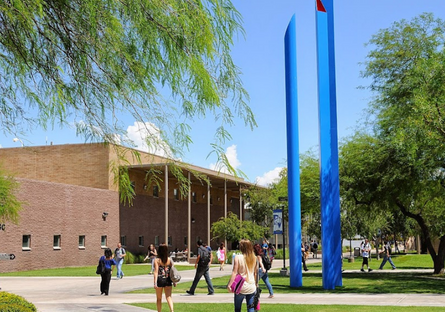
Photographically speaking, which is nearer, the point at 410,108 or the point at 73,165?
the point at 410,108

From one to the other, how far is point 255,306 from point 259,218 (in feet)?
189

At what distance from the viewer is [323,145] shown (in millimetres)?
22797

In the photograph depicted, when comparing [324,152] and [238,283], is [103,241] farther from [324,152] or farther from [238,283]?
[238,283]

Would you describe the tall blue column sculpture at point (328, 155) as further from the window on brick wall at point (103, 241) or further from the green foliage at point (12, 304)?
the window on brick wall at point (103, 241)

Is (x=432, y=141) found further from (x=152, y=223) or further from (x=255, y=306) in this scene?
(x=152, y=223)

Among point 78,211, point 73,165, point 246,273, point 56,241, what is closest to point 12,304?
point 246,273

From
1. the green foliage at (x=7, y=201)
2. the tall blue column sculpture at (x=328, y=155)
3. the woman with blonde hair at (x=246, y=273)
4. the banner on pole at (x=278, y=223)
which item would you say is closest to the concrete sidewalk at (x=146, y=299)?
the tall blue column sculpture at (x=328, y=155)

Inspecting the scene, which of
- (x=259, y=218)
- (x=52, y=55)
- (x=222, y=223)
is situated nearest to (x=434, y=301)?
(x=52, y=55)

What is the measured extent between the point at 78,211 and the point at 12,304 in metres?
36.4

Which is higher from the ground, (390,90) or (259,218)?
(390,90)

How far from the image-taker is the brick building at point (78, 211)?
4075cm

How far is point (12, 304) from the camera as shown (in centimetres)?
998

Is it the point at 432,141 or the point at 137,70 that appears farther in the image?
the point at 432,141

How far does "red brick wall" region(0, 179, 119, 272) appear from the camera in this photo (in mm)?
39875
